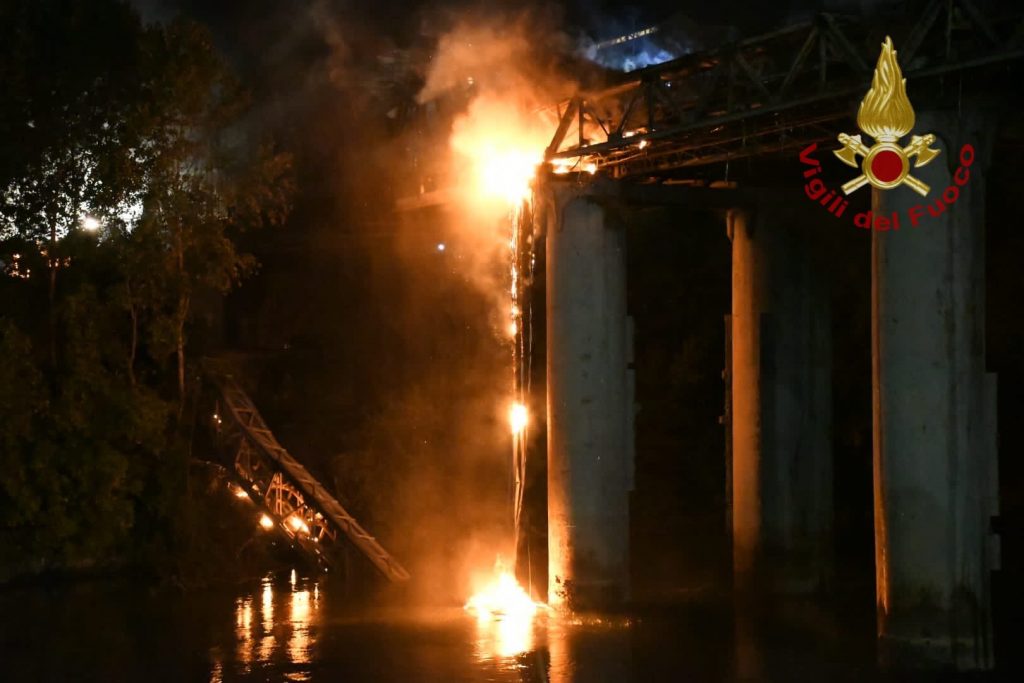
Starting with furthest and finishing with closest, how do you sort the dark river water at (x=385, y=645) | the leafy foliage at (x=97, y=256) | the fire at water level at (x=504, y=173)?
1. the leafy foliage at (x=97, y=256)
2. the fire at water level at (x=504, y=173)
3. the dark river water at (x=385, y=645)

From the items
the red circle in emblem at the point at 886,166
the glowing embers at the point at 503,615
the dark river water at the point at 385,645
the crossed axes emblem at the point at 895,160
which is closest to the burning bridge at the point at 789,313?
the crossed axes emblem at the point at 895,160

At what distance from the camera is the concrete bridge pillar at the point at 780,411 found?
22.0 metres

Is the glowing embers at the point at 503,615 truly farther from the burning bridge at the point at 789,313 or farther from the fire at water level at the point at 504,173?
the burning bridge at the point at 789,313

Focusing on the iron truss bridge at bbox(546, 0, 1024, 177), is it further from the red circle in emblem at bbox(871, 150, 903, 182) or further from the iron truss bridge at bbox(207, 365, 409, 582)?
the iron truss bridge at bbox(207, 365, 409, 582)

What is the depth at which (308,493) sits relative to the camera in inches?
982

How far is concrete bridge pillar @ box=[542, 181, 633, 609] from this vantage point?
2019 cm

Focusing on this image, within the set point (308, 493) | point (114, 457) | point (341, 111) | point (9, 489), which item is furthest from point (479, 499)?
point (341, 111)

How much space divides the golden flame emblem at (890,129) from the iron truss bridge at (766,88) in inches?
7.1

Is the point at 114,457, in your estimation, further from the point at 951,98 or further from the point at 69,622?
the point at 951,98

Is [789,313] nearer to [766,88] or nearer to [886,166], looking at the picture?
[766,88]

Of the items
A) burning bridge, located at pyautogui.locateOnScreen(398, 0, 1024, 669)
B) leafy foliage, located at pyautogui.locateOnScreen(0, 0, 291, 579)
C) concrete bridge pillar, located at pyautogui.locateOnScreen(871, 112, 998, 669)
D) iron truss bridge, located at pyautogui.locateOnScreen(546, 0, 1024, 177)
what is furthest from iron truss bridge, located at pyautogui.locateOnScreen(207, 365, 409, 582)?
concrete bridge pillar, located at pyautogui.locateOnScreen(871, 112, 998, 669)

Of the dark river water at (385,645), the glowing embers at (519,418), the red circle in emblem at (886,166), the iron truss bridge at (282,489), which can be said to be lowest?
the dark river water at (385,645)

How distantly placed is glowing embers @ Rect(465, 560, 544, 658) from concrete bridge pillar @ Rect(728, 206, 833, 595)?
13.6 ft

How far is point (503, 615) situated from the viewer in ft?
67.8
